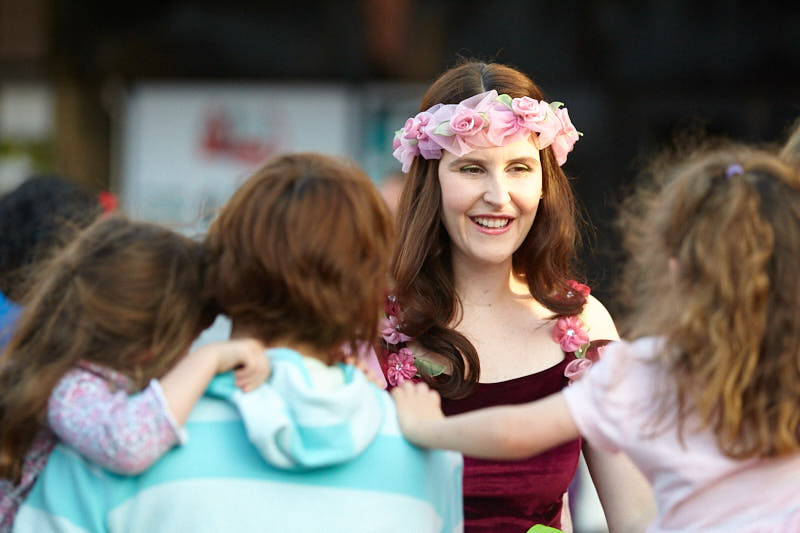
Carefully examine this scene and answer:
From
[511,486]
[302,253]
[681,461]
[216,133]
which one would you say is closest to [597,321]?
[511,486]

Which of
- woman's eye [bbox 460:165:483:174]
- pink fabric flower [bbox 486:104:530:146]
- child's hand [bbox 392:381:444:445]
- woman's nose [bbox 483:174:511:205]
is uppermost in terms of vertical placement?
pink fabric flower [bbox 486:104:530:146]

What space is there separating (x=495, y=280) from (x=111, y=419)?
4.46 ft

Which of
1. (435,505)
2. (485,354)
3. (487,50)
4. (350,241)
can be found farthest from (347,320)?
(487,50)

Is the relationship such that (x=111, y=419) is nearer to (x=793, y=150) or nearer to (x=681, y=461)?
(x=681, y=461)

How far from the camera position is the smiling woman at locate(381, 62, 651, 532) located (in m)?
2.75

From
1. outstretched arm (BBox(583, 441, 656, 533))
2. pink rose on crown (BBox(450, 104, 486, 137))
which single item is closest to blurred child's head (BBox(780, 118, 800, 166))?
pink rose on crown (BBox(450, 104, 486, 137))

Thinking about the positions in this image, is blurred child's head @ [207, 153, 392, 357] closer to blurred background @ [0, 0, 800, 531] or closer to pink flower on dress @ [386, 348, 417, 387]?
pink flower on dress @ [386, 348, 417, 387]

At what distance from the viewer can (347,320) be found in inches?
80.4

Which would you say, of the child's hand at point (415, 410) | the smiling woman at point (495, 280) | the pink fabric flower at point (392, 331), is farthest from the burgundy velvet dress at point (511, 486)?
the child's hand at point (415, 410)

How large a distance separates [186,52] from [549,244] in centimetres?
604

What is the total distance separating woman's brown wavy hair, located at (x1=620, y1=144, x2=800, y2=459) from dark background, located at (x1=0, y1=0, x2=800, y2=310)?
637 centimetres

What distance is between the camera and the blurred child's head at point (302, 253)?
1982 millimetres

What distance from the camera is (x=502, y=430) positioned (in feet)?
6.64

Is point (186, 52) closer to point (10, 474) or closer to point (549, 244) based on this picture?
point (549, 244)
